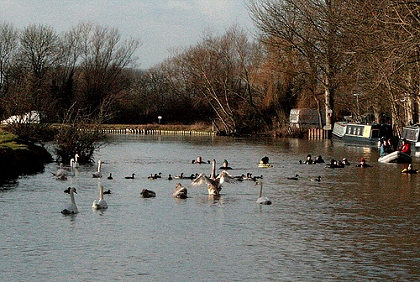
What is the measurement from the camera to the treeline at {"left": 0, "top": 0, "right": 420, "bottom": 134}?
3782 cm

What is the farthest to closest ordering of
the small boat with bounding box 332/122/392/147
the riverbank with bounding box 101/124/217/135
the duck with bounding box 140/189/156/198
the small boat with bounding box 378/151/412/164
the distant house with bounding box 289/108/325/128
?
the riverbank with bounding box 101/124/217/135
the distant house with bounding box 289/108/325/128
the small boat with bounding box 332/122/392/147
the small boat with bounding box 378/151/412/164
the duck with bounding box 140/189/156/198

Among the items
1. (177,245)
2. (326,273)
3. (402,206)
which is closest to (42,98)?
(402,206)

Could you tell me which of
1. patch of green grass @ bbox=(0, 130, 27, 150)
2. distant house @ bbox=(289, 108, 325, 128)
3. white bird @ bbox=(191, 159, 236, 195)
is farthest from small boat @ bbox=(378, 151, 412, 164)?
distant house @ bbox=(289, 108, 325, 128)

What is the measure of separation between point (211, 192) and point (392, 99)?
24.6 m

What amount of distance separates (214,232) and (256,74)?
6442 centimetres

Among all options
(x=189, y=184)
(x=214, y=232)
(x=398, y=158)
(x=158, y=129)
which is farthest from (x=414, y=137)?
(x=158, y=129)

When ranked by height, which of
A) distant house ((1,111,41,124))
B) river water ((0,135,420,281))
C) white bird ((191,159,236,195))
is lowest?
river water ((0,135,420,281))

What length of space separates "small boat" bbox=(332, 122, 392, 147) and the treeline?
4.55 ft

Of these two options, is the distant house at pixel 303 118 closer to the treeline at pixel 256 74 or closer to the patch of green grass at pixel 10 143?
the treeline at pixel 256 74

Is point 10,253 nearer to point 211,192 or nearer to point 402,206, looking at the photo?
point 211,192

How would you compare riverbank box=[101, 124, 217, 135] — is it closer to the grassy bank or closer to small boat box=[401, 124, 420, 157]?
the grassy bank

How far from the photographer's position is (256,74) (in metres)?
82.0

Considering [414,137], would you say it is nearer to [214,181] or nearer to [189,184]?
[189,184]

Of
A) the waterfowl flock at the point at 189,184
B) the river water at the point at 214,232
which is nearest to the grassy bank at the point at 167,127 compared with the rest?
the waterfowl flock at the point at 189,184
